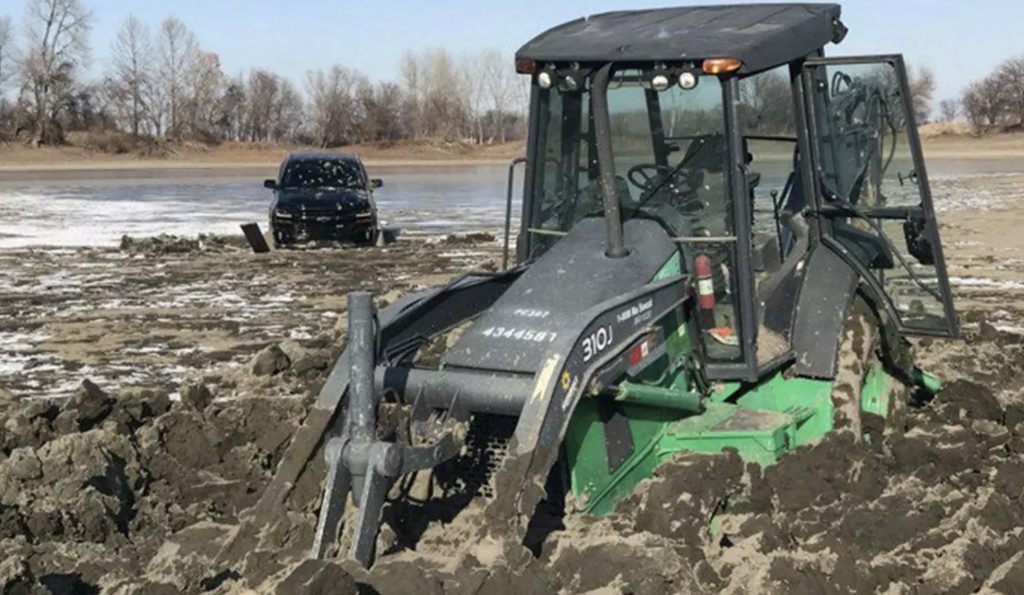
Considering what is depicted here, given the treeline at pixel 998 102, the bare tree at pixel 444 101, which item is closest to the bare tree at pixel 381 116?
the bare tree at pixel 444 101

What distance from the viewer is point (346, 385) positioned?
5332 mm

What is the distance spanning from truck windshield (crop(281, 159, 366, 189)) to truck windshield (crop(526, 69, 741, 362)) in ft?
50.9

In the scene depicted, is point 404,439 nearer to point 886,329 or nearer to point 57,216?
point 886,329

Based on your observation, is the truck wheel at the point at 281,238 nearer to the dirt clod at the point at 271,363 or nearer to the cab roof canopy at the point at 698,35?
the dirt clod at the point at 271,363

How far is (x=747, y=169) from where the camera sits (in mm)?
6258

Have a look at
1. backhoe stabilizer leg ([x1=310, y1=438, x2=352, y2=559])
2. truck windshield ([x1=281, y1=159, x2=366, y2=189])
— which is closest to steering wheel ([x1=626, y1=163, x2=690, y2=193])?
backhoe stabilizer leg ([x1=310, y1=438, x2=352, y2=559])

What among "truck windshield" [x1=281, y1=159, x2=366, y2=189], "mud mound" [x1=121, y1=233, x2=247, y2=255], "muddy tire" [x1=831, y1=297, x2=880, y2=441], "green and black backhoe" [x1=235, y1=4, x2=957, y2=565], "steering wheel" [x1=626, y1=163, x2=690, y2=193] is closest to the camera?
"green and black backhoe" [x1=235, y1=4, x2=957, y2=565]

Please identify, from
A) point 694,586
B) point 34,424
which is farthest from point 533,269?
point 34,424

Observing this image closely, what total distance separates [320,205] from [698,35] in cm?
1513

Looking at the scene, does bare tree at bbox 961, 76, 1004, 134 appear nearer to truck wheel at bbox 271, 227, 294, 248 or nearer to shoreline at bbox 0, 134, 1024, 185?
shoreline at bbox 0, 134, 1024, 185

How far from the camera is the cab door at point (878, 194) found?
22.7 feet

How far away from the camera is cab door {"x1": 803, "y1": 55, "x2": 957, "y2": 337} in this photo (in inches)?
272

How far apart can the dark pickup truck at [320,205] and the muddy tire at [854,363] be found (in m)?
14.4

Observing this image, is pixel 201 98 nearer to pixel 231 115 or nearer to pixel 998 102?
pixel 231 115
